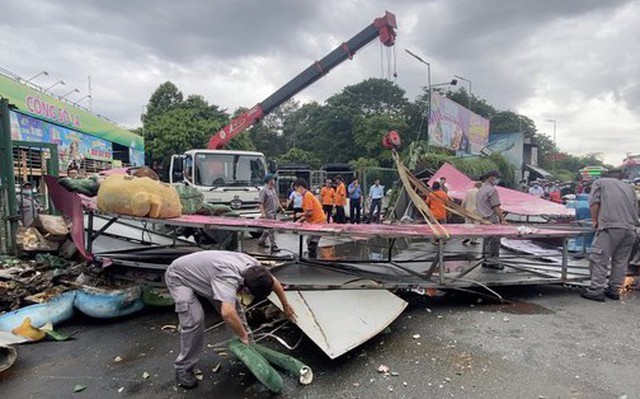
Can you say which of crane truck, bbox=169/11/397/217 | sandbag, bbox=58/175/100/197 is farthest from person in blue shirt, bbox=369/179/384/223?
sandbag, bbox=58/175/100/197

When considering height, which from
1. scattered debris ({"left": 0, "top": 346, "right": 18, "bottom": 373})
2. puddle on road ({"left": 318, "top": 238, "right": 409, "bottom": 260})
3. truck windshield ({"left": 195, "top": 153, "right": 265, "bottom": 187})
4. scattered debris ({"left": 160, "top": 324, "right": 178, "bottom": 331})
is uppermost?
truck windshield ({"left": 195, "top": 153, "right": 265, "bottom": 187})

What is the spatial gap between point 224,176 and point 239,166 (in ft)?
1.57

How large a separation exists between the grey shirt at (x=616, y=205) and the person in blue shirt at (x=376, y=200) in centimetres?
754

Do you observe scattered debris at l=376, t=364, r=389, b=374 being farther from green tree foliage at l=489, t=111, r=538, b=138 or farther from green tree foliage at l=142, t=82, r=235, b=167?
green tree foliage at l=489, t=111, r=538, b=138

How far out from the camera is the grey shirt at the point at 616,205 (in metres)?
4.98

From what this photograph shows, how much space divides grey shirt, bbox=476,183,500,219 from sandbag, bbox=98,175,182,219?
4.66m

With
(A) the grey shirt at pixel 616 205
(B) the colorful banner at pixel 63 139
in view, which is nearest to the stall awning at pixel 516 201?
(A) the grey shirt at pixel 616 205

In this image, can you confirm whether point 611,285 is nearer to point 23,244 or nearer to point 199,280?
point 199,280

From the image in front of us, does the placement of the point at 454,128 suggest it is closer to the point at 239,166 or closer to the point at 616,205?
the point at 239,166

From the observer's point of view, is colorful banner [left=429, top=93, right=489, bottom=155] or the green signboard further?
colorful banner [left=429, top=93, right=489, bottom=155]

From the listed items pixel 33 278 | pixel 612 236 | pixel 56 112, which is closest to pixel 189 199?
pixel 33 278

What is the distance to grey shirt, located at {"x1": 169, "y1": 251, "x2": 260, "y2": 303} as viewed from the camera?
3.07m

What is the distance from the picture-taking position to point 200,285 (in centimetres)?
328

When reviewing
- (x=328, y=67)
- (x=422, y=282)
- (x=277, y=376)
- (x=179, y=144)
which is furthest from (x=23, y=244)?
(x=179, y=144)
